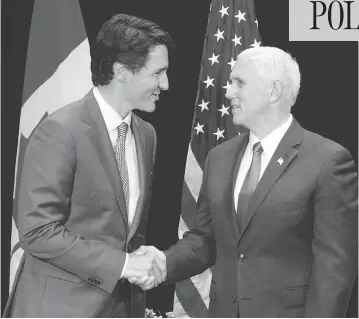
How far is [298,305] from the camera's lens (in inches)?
95.8

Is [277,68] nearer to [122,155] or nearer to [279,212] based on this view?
[279,212]

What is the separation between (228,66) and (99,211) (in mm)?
1640

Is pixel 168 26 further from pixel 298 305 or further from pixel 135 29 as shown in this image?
pixel 298 305

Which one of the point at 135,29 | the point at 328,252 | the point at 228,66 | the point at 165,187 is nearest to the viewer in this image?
the point at 328,252

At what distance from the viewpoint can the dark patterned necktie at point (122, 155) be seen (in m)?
2.58

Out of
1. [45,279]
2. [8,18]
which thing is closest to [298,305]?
[45,279]

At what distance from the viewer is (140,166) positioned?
2643mm

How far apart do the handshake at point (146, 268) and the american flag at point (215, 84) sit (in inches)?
46.2

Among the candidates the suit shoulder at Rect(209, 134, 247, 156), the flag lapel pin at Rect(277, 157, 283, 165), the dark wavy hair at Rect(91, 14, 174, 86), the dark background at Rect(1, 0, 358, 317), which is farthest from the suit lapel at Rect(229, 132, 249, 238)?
the dark background at Rect(1, 0, 358, 317)

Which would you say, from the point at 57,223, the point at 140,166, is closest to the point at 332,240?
the point at 140,166

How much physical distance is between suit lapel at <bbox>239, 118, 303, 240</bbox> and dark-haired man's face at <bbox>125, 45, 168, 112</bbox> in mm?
582

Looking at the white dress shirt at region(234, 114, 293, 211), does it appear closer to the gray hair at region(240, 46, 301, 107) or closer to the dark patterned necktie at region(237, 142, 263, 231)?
the dark patterned necktie at region(237, 142, 263, 231)

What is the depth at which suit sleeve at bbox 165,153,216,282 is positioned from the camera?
9.00 feet

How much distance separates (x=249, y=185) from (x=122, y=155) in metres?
0.51
